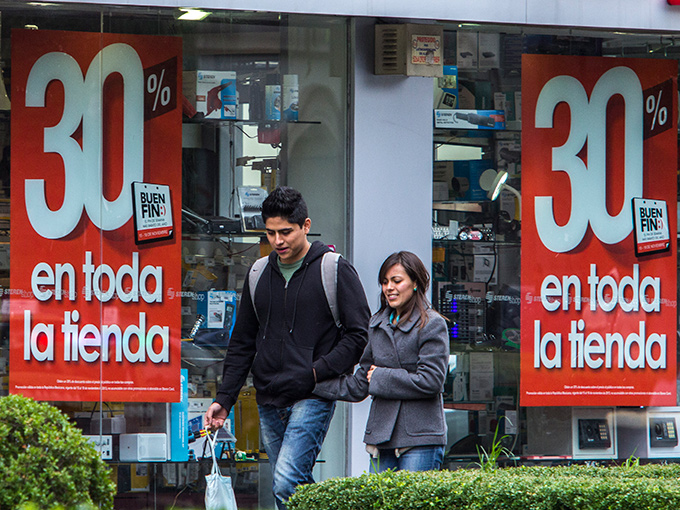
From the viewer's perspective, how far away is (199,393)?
6.63 metres

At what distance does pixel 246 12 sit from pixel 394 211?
1716 mm

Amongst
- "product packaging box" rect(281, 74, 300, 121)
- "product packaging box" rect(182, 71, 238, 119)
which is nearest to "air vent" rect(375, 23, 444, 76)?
"product packaging box" rect(281, 74, 300, 121)

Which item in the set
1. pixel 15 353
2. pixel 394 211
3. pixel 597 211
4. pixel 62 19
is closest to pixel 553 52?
pixel 597 211

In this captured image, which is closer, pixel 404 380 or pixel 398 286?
pixel 404 380

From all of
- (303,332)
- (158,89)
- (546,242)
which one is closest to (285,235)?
(303,332)

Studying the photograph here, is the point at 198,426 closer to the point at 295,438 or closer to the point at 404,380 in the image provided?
the point at 295,438

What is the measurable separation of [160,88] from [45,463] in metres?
3.70

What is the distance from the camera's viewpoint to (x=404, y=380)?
15.1 feet

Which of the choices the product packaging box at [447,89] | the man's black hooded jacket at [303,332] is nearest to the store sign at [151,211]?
the man's black hooded jacket at [303,332]

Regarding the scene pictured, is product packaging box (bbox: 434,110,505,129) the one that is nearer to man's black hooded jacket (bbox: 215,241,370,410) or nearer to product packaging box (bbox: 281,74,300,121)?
product packaging box (bbox: 281,74,300,121)

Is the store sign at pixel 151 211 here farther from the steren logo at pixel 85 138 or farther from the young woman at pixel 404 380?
the young woman at pixel 404 380

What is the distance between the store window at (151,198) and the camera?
635cm

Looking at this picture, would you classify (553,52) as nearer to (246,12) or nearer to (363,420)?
(246,12)

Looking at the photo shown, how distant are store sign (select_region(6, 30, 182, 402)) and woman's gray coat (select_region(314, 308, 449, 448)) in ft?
7.13
